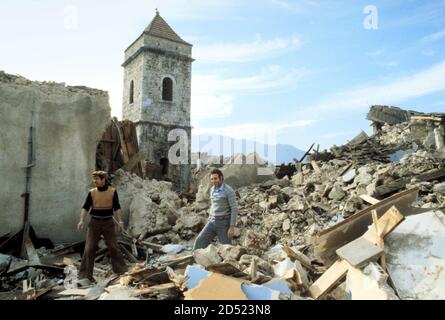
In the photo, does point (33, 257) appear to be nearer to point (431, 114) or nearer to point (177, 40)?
point (431, 114)

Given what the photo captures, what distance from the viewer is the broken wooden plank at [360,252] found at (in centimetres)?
353

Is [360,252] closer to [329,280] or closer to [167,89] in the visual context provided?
[329,280]

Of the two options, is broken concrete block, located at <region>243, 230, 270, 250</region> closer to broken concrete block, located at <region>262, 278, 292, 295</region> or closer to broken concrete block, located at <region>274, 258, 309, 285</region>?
broken concrete block, located at <region>274, 258, 309, 285</region>

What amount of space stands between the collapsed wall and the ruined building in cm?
1289

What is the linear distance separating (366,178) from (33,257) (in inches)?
316

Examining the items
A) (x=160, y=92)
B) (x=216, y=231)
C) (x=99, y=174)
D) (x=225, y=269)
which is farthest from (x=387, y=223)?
(x=160, y=92)

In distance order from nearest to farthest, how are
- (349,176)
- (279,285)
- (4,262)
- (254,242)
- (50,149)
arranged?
(279,285), (4,262), (254,242), (50,149), (349,176)

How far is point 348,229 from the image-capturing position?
4.49 meters

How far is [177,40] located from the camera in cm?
2241

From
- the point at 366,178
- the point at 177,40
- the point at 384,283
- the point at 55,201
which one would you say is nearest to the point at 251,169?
the point at 366,178

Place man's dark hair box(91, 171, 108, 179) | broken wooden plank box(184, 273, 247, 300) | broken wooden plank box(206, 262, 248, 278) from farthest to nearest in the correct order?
man's dark hair box(91, 171, 108, 179)
broken wooden plank box(206, 262, 248, 278)
broken wooden plank box(184, 273, 247, 300)

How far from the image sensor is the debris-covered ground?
350 centimetres

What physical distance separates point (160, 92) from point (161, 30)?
4.41m

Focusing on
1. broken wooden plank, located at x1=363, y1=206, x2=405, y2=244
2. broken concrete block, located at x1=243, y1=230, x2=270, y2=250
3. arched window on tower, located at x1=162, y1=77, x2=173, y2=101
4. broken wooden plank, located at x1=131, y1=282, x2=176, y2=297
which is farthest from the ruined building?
broken wooden plank, located at x1=363, y1=206, x2=405, y2=244
